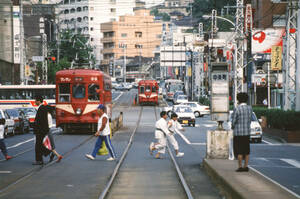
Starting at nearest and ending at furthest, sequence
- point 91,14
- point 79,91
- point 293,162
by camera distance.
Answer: point 293,162, point 79,91, point 91,14

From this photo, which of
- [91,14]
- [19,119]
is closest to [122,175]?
[19,119]

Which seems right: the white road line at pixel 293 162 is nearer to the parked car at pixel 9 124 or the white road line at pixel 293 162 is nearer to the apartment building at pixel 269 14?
the parked car at pixel 9 124

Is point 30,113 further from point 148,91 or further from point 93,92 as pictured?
point 148,91

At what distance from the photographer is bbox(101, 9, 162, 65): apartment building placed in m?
150

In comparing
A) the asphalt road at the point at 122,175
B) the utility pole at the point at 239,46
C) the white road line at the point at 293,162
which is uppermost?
the utility pole at the point at 239,46

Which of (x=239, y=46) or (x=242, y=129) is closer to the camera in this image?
(x=242, y=129)

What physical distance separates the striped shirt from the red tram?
58738 millimetres

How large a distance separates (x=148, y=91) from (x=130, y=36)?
83829mm

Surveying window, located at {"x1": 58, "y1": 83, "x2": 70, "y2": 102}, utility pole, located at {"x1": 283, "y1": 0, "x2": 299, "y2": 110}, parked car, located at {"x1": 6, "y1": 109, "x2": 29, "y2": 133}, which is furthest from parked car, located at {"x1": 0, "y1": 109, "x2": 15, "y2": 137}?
utility pole, located at {"x1": 283, "y1": 0, "x2": 299, "y2": 110}

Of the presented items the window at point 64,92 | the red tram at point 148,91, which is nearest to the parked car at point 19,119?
the window at point 64,92

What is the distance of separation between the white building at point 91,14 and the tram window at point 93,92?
123 metres

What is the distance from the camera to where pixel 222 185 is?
1166 centimetres

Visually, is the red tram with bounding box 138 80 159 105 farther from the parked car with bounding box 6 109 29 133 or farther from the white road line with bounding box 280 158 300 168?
the white road line with bounding box 280 158 300 168

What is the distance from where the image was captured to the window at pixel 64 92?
30.8 meters
